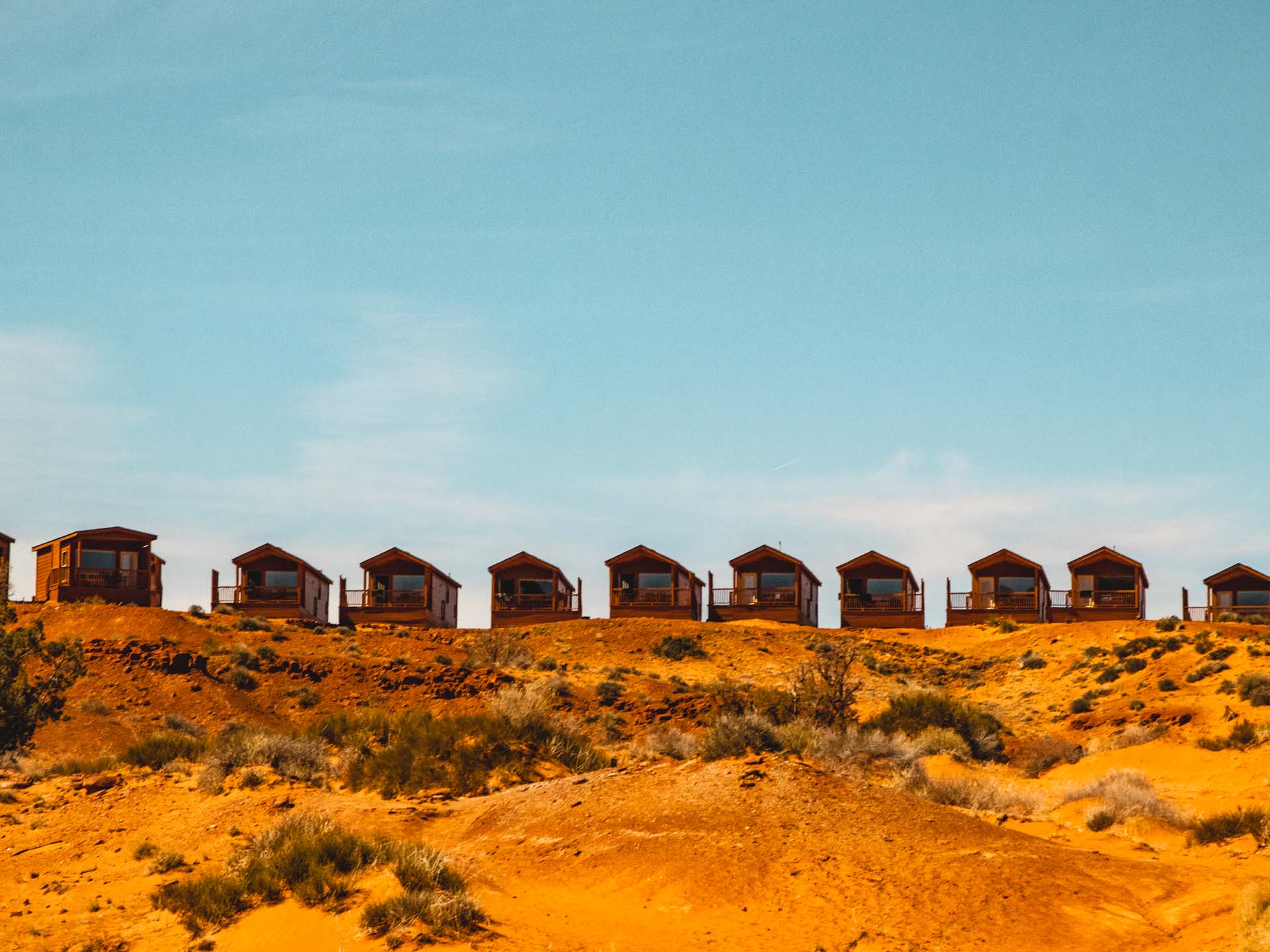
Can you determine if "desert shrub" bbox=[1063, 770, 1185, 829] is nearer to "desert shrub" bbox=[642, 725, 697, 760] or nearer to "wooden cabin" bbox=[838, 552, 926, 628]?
"desert shrub" bbox=[642, 725, 697, 760]

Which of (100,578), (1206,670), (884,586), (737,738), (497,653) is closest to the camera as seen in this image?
(737,738)

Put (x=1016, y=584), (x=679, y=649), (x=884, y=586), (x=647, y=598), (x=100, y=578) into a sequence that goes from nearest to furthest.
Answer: (x=679, y=649), (x=100, y=578), (x=647, y=598), (x=1016, y=584), (x=884, y=586)

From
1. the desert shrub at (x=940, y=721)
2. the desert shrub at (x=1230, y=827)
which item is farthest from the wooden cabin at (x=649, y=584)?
the desert shrub at (x=1230, y=827)

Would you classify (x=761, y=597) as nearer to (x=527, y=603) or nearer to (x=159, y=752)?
(x=527, y=603)

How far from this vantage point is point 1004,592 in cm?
6744

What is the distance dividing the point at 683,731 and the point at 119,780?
12.4 metres

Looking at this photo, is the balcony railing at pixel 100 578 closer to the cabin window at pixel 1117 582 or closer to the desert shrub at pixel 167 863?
the cabin window at pixel 1117 582

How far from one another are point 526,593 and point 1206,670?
112 feet

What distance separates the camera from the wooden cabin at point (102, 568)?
5856cm

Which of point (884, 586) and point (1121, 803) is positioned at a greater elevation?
point (884, 586)

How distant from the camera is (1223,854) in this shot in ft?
60.9

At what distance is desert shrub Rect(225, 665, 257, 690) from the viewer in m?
37.7

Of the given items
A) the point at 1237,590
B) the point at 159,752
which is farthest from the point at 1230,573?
the point at 159,752

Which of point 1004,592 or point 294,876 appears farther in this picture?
point 1004,592
